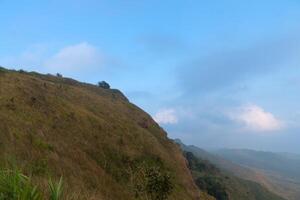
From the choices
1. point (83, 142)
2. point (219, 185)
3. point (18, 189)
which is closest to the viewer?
point (18, 189)

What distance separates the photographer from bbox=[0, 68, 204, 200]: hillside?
42469 mm

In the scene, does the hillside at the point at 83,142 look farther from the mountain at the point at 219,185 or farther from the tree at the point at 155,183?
the mountain at the point at 219,185

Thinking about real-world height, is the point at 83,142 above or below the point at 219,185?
below

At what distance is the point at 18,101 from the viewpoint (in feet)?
175

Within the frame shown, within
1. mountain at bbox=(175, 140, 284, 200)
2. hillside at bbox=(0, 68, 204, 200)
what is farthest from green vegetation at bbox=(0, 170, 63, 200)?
mountain at bbox=(175, 140, 284, 200)

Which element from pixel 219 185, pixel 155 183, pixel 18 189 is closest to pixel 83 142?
pixel 155 183

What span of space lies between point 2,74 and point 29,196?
57.9 metres

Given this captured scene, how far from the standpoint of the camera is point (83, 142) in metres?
57.6

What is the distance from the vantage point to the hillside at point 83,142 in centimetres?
4247

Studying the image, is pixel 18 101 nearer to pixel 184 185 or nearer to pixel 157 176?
pixel 157 176

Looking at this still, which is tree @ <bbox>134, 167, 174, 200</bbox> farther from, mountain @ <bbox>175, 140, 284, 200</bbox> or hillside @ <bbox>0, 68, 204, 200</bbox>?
mountain @ <bbox>175, 140, 284, 200</bbox>

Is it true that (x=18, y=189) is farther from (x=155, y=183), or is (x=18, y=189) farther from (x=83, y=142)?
(x=83, y=142)

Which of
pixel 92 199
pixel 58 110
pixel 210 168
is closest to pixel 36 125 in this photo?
pixel 58 110

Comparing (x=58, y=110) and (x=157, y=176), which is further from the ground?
(x=58, y=110)
